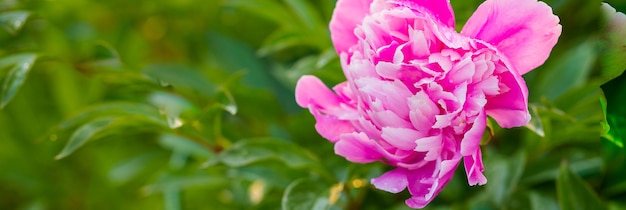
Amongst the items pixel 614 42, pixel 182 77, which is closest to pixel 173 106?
pixel 182 77

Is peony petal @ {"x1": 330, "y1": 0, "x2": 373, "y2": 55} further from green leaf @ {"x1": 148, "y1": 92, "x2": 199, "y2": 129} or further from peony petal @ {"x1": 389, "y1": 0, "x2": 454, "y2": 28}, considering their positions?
green leaf @ {"x1": 148, "y1": 92, "x2": 199, "y2": 129}

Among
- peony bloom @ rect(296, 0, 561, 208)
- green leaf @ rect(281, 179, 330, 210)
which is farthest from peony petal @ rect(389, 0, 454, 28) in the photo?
green leaf @ rect(281, 179, 330, 210)

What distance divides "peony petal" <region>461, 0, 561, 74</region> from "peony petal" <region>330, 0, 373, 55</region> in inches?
2.9

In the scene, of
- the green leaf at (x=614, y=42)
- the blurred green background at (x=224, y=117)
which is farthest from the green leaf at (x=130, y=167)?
the green leaf at (x=614, y=42)

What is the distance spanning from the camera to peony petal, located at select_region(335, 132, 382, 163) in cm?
44

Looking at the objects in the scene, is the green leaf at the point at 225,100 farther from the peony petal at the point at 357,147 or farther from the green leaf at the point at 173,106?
the peony petal at the point at 357,147

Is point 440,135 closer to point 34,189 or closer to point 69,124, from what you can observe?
point 69,124

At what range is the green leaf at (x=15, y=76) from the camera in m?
0.59

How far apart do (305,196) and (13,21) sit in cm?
28

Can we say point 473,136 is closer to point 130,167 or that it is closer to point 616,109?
point 616,109

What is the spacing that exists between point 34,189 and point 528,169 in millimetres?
605

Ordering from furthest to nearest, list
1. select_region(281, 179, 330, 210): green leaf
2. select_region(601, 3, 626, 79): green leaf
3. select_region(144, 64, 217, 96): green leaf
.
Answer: select_region(144, 64, 217, 96): green leaf, select_region(281, 179, 330, 210): green leaf, select_region(601, 3, 626, 79): green leaf

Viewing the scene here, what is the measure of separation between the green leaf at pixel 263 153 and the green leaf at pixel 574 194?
18cm

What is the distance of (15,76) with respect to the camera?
23.4 inches
